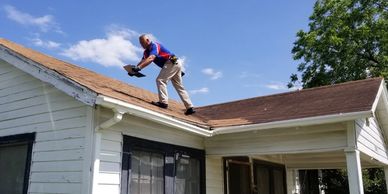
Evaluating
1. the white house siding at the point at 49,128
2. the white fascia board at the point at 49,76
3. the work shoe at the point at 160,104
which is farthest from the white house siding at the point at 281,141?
the white fascia board at the point at 49,76

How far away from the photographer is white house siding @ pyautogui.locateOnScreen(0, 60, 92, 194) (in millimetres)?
5551

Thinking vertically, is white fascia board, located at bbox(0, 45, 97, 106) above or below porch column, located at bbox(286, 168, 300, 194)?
above

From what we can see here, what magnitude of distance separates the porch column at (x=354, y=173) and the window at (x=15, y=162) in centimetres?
472

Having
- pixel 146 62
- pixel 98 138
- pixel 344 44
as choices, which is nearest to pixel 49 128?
pixel 98 138

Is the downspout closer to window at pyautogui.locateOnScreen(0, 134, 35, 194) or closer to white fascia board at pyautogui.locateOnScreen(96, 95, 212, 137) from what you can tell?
white fascia board at pyautogui.locateOnScreen(96, 95, 212, 137)

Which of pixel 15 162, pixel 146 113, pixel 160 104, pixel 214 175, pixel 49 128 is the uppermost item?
pixel 160 104

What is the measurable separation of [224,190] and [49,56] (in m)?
4.21

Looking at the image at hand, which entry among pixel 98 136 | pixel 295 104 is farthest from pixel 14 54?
pixel 295 104

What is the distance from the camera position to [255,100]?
10.0m

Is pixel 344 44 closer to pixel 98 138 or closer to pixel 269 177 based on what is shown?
pixel 269 177

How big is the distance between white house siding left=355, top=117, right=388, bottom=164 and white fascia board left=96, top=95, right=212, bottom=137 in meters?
2.46

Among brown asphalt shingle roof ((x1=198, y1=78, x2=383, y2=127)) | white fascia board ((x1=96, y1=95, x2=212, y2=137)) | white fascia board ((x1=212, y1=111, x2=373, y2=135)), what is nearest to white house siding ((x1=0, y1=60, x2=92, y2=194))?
white fascia board ((x1=96, y1=95, x2=212, y2=137))

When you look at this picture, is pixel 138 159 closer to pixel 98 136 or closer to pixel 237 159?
pixel 98 136

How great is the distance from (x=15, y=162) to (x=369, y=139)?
20.1 feet
